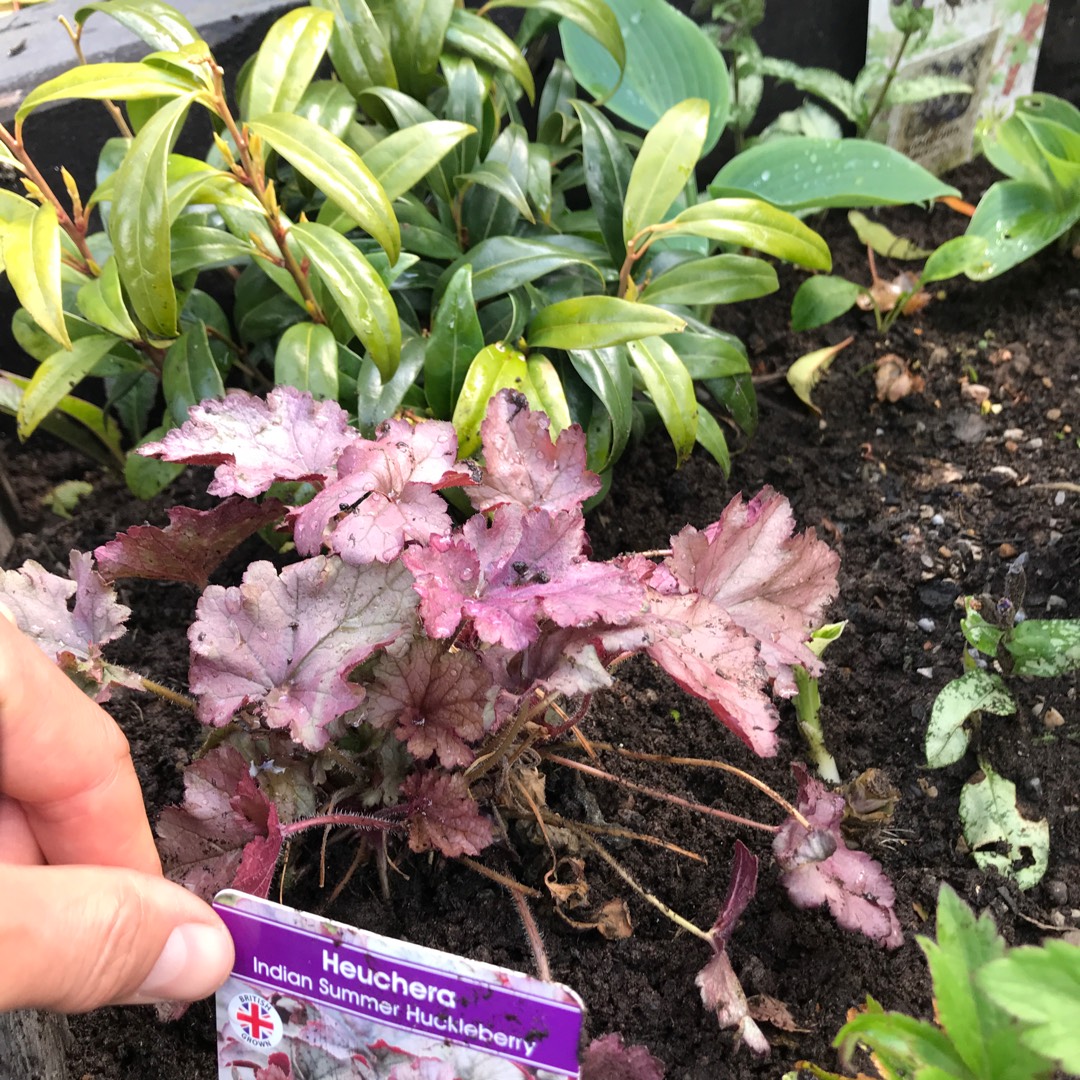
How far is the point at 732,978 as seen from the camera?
0.89 m

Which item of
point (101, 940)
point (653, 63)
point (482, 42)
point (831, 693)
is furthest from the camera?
A: point (653, 63)

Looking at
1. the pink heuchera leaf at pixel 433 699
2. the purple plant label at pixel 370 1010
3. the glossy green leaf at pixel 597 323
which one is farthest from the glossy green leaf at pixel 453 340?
the purple plant label at pixel 370 1010

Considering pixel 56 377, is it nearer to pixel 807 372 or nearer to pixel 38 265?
pixel 38 265

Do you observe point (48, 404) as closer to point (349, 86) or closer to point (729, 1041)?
point (349, 86)

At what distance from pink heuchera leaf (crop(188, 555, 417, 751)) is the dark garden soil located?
286 millimetres

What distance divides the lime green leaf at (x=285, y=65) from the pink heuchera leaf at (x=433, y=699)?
2.61ft

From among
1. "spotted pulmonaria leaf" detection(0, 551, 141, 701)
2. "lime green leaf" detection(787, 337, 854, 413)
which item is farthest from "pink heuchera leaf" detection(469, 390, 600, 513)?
"lime green leaf" detection(787, 337, 854, 413)

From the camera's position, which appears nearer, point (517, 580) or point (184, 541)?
point (517, 580)

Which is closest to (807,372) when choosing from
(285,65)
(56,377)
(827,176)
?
(827,176)

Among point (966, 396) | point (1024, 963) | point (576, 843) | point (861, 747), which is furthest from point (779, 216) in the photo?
point (1024, 963)

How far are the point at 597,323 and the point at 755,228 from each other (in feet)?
0.89

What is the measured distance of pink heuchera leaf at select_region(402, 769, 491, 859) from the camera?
849 millimetres

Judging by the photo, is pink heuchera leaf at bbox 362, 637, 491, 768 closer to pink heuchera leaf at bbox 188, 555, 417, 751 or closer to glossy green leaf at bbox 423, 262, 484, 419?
pink heuchera leaf at bbox 188, 555, 417, 751

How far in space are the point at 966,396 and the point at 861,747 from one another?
760 millimetres
